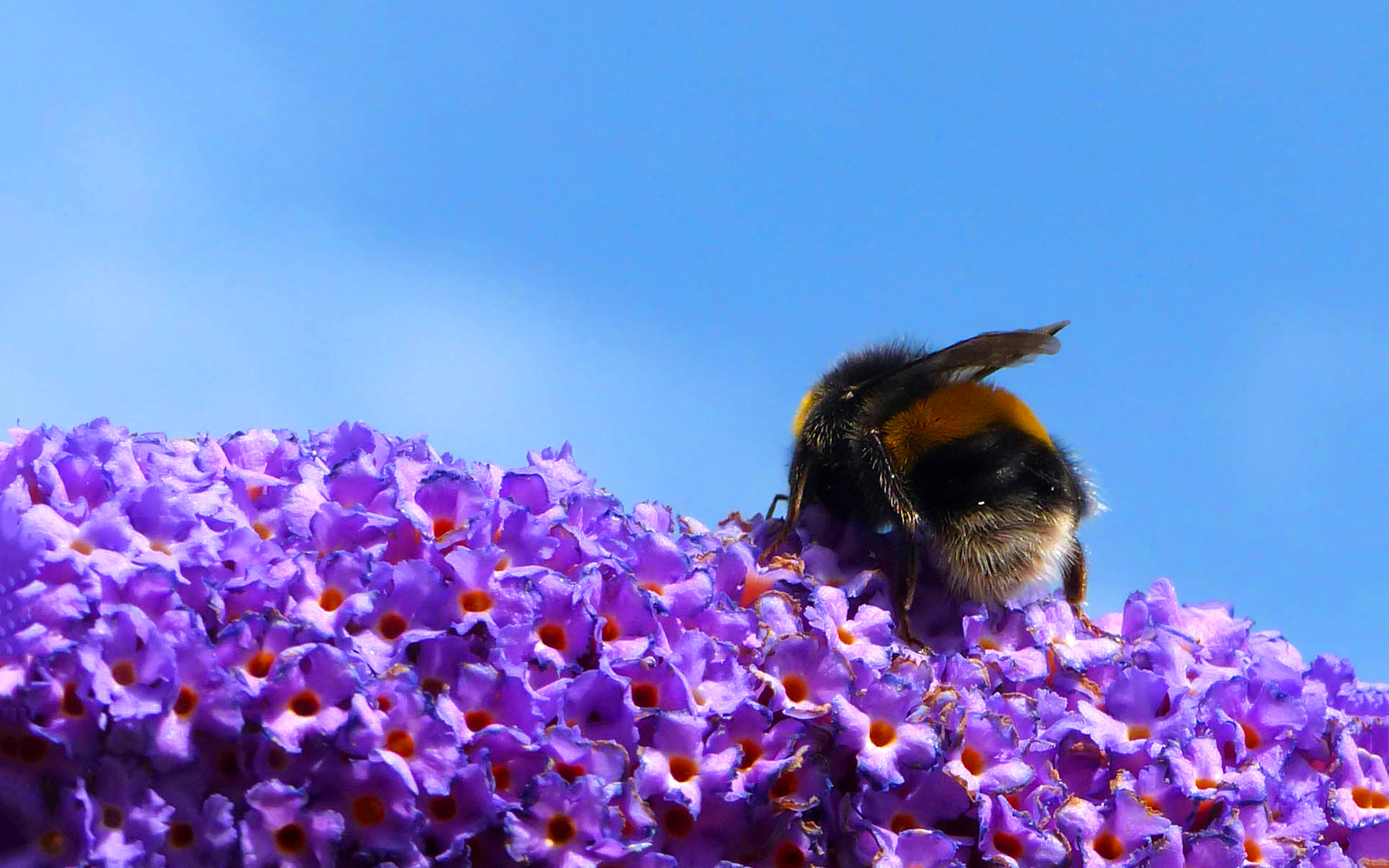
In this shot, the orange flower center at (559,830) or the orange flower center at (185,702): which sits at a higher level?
the orange flower center at (185,702)

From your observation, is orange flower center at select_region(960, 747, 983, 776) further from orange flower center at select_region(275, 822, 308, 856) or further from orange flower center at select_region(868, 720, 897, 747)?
orange flower center at select_region(275, 822, 308, 856)

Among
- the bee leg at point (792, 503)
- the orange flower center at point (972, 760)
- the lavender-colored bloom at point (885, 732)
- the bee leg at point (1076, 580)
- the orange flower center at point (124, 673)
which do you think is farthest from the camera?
the bee leg at point (1076, 580)

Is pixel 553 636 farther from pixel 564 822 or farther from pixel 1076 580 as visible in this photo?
pixel 1076 580

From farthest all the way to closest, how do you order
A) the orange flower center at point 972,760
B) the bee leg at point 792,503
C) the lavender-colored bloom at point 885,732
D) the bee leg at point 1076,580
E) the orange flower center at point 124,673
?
the bee leg at point 1076,580
the bee leg at point 792,503
the orange flower center at point 972,760
the lavender-colored bloom at point 885,732
the orange flower center at point 124,673

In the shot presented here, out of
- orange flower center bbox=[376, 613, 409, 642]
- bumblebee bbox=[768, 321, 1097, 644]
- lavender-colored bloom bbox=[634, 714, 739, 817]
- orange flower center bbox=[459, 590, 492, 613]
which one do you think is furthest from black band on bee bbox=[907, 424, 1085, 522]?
orange flower center bbox=[376, 613, 409, 642]

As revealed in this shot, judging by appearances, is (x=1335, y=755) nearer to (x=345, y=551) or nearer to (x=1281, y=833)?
(x=1281, y=833)


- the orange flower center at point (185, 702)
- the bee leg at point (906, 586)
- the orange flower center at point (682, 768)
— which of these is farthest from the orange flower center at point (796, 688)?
the orange flower center at point (185, 702)

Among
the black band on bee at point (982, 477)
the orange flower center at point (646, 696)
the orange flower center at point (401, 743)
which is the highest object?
the black band on bee at point (982, 477)

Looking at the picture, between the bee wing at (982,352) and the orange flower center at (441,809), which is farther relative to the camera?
the bee wing at (982,352)

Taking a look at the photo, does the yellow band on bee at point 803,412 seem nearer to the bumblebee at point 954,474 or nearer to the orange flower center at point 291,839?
the bumblebee at point 954,474
